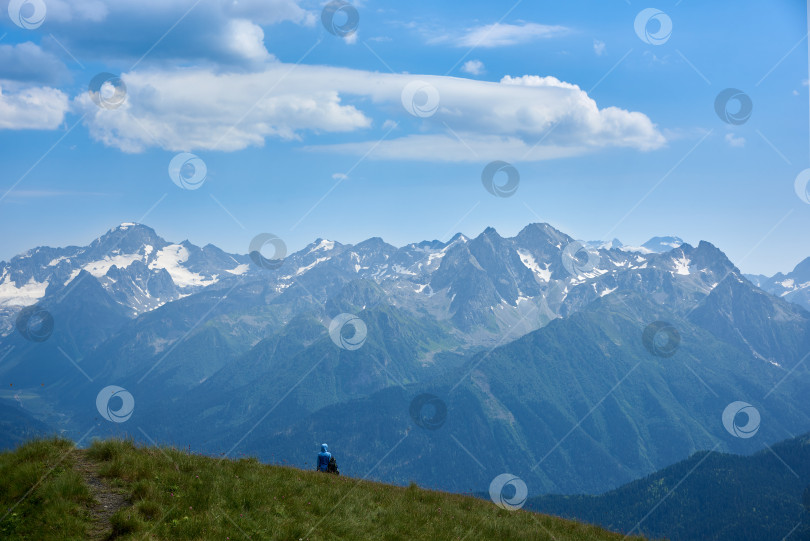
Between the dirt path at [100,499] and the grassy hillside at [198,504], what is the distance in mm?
27

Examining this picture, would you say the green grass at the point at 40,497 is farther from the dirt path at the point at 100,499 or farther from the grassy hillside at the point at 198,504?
the dirt path at the point at 100,499

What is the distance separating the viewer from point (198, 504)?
1639cm

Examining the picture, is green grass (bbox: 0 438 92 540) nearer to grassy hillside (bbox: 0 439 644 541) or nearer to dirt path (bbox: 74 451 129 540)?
grassy hillside (bbox: 0 439 644 541)

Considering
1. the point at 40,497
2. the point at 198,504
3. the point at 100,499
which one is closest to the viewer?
the point at 40,497

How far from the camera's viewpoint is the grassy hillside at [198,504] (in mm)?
14875

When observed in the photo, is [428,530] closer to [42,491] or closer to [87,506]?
[87,506]

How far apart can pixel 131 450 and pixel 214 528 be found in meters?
5.84

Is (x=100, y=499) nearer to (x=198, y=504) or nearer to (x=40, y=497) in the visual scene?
(x=40, y=497)

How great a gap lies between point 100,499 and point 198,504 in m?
2.71

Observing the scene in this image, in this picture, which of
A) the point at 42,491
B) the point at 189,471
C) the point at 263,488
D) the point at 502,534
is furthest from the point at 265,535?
the point at 502,534

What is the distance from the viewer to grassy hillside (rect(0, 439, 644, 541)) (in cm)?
1488

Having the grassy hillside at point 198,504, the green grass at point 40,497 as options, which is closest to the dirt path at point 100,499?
the grassy hillside at point 198,504

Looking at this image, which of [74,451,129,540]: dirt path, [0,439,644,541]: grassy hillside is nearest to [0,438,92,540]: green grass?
[0,439,644,541]: grassy hillside

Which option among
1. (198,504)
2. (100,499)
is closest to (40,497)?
(100,499)
